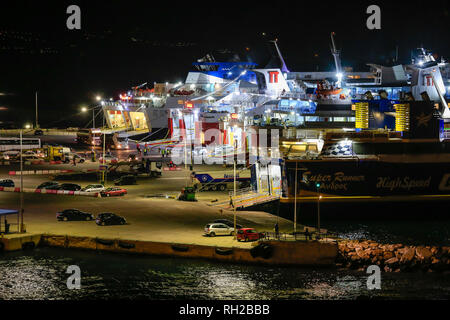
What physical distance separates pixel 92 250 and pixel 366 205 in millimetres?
18941

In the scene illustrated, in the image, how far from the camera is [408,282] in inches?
955

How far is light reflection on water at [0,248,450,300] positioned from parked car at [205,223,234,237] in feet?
8.34

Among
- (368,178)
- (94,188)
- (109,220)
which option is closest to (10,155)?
(94,188)

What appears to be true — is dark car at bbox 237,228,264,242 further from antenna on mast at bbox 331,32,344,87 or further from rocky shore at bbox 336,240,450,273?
antenna on mast at bbox 331,32,344,87

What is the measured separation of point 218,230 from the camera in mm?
28578

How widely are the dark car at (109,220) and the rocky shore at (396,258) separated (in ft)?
41.0

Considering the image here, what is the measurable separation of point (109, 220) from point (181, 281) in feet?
28.9

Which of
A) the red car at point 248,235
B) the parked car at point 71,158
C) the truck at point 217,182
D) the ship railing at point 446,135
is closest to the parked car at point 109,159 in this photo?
the parked car at point 71,158

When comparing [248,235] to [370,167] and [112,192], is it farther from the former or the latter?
[112,192]

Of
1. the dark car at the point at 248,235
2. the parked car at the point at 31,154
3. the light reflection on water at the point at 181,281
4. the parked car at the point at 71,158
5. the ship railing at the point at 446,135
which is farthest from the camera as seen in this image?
the parked car at the point at 31,154

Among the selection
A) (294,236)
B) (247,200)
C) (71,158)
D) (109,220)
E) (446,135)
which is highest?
(446,135)

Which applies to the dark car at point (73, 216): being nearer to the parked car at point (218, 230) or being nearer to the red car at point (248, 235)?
the parked car at point (218, 230)

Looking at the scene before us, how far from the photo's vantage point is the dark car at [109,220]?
3105cm

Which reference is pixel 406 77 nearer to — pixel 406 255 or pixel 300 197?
pixel 300 197
